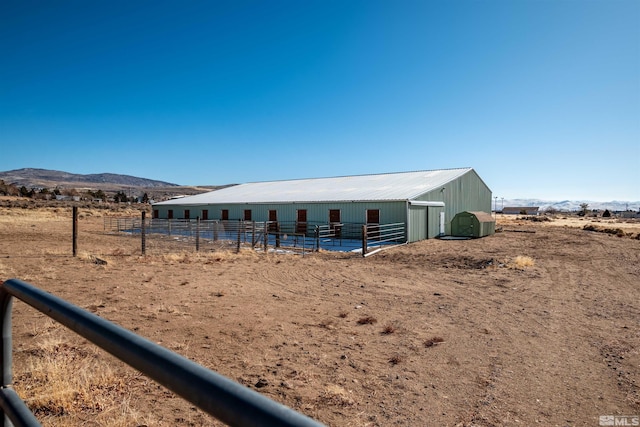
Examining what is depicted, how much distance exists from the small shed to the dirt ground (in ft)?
42.5

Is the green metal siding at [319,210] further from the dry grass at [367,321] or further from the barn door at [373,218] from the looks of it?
the dry grass at [367,321]

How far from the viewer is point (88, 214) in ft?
171

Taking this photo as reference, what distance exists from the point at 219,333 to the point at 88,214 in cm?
5511

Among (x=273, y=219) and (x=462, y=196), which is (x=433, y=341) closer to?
(x=273, y=219)

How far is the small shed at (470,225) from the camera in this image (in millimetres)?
25625

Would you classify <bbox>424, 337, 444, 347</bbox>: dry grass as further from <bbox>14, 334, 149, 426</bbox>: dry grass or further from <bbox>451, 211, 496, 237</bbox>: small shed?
<bbox>451, 211, 496, 237</bbox>: small shed

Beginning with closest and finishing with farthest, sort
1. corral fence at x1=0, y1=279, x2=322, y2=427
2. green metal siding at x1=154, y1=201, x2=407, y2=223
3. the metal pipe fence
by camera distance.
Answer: corral fence at x1=0, y1=279, x2=322, y2=427 → the metal pipe fence → green metal siding at x1=154, y1=201, x2=407, y2=223

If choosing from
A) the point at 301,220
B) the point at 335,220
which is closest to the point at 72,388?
the point at 335,220

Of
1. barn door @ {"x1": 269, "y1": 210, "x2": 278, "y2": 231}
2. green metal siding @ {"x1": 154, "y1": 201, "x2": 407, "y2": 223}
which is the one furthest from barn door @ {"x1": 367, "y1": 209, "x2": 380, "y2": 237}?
barn door @ {"x1": 269, "y1": 210, "x2": 278, "y2": 231}

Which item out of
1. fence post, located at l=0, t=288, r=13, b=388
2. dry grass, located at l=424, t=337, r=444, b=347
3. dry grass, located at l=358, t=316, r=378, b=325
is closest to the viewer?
fence post, located at l=0, t=288, r=13, b=388

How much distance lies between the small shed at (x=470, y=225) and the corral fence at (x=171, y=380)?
2669 centimetres

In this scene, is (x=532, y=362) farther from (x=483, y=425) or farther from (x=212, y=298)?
(x=212, y=298)

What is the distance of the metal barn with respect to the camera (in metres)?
24.2

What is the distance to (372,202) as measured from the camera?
2444cm
